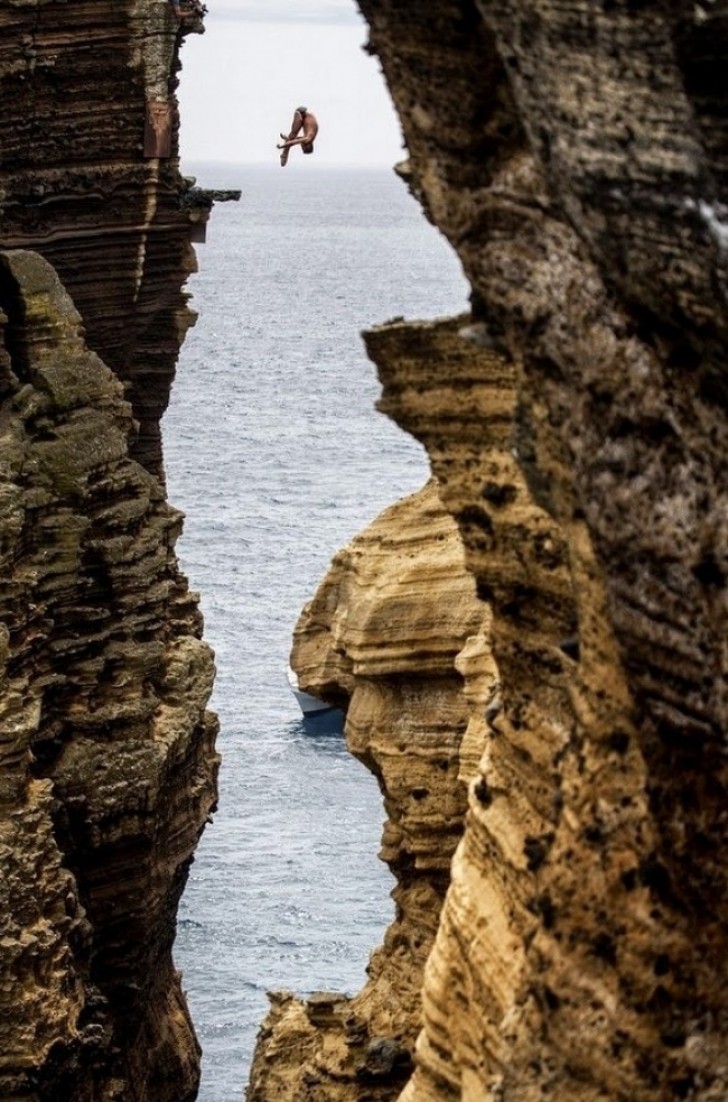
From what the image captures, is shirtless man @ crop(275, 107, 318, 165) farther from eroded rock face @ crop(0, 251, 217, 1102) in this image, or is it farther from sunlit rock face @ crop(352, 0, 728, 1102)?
sunlit rock face @ crop(352, 0, 728, 1102)

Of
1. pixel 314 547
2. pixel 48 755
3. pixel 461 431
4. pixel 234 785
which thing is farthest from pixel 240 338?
pixel 461 431

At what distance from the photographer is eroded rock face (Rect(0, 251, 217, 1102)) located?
1143 inches

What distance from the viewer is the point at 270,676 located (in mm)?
74375

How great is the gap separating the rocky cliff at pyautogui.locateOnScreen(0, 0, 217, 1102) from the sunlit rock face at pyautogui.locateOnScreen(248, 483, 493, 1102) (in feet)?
11.0

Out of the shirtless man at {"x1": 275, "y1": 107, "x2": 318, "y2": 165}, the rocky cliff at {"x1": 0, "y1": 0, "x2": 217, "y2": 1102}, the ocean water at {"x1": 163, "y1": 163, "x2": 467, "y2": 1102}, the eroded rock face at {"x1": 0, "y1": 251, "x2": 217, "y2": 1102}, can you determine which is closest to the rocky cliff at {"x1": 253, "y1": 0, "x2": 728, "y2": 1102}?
the rocky cliff at {"x1": 0, "y1": 0, "x2": 217, "y2": 1102}

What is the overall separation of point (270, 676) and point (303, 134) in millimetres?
39596

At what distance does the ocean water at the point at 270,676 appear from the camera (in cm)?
5078

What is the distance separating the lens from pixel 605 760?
13.2 metres

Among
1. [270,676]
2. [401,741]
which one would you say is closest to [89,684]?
[401,741]

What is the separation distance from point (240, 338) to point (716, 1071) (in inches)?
6169

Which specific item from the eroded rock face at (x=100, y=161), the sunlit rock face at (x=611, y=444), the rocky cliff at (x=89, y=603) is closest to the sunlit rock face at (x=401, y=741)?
the rocky cliff at (x=89, y=603)

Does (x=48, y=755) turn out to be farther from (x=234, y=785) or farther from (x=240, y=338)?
(x=240, y=338)

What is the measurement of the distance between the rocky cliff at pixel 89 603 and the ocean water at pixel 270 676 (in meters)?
10.6

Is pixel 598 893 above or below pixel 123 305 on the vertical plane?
above
